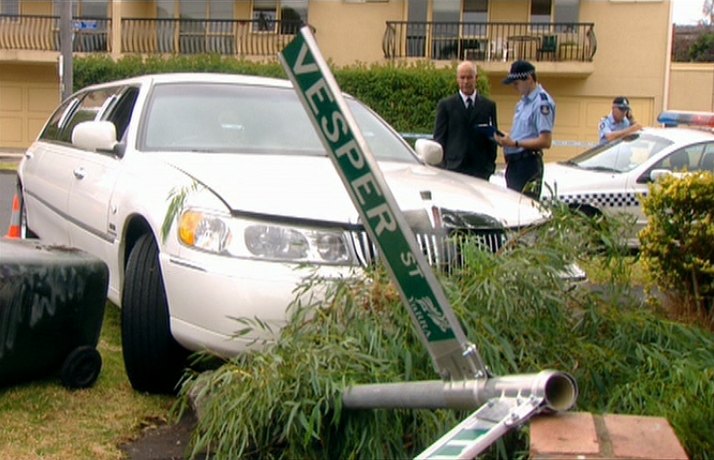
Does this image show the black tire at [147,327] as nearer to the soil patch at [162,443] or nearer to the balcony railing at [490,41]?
the soil patch at [162,443]

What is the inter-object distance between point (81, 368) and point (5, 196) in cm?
1066

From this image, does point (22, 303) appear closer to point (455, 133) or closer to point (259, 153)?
point (259, 153)

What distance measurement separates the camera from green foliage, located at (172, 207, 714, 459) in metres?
3.07

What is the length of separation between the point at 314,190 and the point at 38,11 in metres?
29.6

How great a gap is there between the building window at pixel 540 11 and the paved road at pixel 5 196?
1678cm

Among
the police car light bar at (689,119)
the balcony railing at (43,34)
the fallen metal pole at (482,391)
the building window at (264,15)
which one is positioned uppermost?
the building window at (264,15)

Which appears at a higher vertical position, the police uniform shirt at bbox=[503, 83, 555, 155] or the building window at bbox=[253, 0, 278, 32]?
the building window at bbox=[253, 0, 278, 32]

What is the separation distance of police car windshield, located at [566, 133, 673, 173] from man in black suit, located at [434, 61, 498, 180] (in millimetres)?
3308

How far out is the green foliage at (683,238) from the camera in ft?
15.1

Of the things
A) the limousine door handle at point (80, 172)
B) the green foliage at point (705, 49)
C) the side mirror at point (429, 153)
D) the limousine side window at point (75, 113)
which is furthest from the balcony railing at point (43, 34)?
the side mirror at point (429, 153)

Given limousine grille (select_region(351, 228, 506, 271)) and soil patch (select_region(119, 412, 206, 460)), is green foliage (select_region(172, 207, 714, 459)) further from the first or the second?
soil patch (select_region(119, 412, 206, 460))

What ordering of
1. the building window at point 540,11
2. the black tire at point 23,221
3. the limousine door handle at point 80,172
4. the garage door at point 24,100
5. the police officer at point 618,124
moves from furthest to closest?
the garage door at point 24,100 → the building window at point 540,11 → the police officer at point 618,124 → the black tire at point 23,221 → the limousine door handle at point 80,172

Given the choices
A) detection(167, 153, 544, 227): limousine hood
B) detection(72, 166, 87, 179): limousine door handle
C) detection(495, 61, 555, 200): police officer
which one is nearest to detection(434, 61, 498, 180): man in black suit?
detection(495, 61, 555, 200): police officer

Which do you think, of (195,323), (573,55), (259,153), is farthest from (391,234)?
(573,55)
